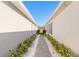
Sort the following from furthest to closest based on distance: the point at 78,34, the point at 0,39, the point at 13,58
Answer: the point at 78,34 < the point at 13,58 < the point at 0,39

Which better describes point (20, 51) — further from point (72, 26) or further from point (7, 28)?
point (72, 26)

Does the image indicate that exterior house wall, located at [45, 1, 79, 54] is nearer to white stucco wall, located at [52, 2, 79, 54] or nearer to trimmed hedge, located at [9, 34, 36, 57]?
white stucco wall, located at [52, 2, 79, 54]

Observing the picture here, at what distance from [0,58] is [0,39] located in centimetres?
43

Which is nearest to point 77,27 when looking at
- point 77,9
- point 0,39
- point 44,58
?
point 77,9

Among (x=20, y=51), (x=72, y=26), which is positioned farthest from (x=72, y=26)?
(x=20, y=51)

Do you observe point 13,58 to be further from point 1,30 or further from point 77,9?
point 77,9

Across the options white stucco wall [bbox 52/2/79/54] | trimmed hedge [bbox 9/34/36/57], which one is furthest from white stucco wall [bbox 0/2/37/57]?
white stucco wall [bbox 52/2/79/54]

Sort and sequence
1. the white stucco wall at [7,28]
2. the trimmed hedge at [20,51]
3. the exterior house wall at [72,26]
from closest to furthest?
the white stucco wall at [7,28]
the trimmed hedge at [20,51]
the exterior house wall at [72,26]

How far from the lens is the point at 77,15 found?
14.0 feet

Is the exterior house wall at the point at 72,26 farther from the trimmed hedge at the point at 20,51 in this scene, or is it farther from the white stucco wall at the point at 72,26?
the trimmed hedge at the point at 20,51

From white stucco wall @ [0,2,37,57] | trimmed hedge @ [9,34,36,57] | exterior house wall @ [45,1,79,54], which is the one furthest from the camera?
exterior house wall @ [45,1,79,54]

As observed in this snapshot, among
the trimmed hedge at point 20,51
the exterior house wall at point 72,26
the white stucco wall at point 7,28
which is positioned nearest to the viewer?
the white stucco wall at point 7,28

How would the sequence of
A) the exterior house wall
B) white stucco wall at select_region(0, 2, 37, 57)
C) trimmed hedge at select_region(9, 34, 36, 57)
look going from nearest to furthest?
white stucco wall at select_region(0, 2, 37, 57), trimmed hedge at select_region(9, 34, 36, 57), the exterior house wall

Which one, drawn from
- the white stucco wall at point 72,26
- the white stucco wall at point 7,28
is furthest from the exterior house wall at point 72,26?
the white stucco wall at point 7,28
